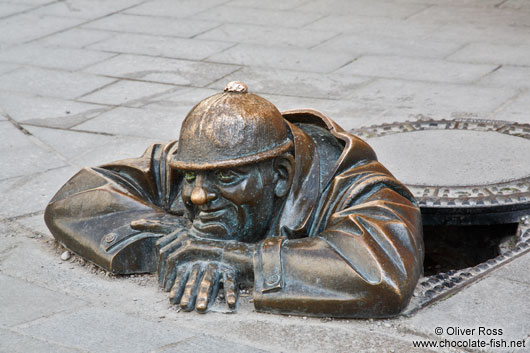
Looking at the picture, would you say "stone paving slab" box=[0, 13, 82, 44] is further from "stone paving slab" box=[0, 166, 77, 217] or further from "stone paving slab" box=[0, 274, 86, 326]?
"stone paving slab" box=[0, 274, 86, 326]

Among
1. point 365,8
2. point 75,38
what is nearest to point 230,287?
point 75,38

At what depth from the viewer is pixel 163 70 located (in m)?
7.45

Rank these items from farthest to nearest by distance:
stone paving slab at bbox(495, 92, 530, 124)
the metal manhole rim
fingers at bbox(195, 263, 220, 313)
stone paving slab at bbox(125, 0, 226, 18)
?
stone paving slab at bbox(125, 0, 226, 18) < stone paving slab at bbox(495, 92, 530, 124) < the metal manhole rim < fingers at bbox(195, 263, 220, 313)

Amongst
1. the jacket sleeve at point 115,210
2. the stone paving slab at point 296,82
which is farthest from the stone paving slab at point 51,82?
the jacket sleeve at point 115,210

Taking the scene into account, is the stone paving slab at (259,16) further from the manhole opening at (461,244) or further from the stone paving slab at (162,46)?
the manhole opening at (461,244)

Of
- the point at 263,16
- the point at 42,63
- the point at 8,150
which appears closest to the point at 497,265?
the point at 8,150

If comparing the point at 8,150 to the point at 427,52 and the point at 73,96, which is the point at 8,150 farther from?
the point at 427,52

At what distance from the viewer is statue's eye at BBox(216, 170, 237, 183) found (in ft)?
11.1

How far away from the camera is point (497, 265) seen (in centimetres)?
386

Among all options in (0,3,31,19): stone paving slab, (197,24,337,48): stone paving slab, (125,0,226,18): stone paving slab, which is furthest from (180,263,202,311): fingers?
(0,3,31,19): stone paving slab

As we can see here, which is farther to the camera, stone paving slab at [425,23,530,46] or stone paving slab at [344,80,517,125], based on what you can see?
stone paving slab at [425,23,530,46]

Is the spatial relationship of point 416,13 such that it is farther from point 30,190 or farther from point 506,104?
point 30,190

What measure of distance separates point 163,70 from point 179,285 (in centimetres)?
422

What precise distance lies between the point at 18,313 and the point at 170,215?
787 millimetres
